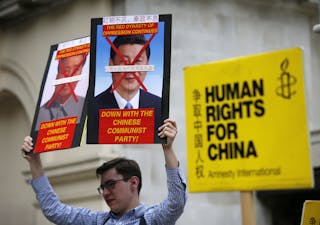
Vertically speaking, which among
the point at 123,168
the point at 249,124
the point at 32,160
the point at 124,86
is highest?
the point at 124,86

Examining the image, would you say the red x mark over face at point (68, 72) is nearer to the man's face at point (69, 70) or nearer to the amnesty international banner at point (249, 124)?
the man's face at point (69, 70)

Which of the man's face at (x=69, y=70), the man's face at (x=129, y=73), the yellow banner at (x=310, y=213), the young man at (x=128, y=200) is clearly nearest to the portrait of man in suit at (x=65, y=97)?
the man's face at (x=69, y=70)

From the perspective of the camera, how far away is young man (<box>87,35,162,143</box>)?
157 inches

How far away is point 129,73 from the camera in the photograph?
4.04 meters

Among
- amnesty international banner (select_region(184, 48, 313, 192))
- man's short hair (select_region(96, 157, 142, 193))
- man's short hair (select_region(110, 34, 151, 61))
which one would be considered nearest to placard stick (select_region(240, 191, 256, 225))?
amnesty international banner (select_region(184, 48, 313, 192))

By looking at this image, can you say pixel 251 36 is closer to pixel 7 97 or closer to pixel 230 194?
pixel 230 194

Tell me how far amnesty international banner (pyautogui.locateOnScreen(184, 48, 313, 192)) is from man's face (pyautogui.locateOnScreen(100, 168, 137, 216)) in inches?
28.3

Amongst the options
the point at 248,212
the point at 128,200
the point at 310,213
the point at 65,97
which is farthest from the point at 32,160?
the point at 310,213

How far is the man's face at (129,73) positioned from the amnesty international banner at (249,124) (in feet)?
1.92

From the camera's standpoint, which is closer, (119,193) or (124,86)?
(119,193)

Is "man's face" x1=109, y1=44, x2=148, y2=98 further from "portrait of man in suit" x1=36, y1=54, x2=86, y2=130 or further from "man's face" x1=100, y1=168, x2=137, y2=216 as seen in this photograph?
"man's face" x1=100, y1=168, x2=137, y2=216

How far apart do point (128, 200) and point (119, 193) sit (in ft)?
0.20

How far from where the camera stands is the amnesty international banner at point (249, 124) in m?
4.03

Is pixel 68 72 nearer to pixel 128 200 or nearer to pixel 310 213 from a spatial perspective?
pixel 128 200
